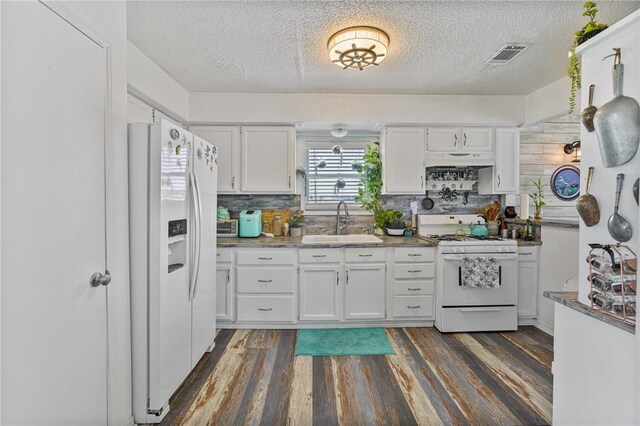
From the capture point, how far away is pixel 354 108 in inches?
137

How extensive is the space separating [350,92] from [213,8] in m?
1.79

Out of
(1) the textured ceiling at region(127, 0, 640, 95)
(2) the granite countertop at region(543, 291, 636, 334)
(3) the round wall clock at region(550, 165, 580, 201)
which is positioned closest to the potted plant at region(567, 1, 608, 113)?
(1) the textured ceiling at region(127, 0, 640, 95)

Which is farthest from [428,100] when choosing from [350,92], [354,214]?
[354,214]

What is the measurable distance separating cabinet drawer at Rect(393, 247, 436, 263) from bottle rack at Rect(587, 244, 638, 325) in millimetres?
1845

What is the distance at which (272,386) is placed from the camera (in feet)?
7.20

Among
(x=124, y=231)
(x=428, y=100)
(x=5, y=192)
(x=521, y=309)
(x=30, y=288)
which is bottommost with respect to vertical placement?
(x=521, y=309)

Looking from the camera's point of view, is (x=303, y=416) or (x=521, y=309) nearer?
(x=303, y=416)

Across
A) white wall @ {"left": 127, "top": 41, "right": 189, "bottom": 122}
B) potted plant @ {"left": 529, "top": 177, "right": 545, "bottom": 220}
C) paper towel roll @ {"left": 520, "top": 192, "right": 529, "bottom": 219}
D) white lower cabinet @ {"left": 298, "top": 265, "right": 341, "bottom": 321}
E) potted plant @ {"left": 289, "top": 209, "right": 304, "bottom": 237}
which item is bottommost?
white lower cabinet @ {"left": 298, "top": 265, "right": 341, "bottom": 321}

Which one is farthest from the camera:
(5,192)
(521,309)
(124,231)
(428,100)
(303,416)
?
(428,100)

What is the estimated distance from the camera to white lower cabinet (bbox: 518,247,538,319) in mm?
3232

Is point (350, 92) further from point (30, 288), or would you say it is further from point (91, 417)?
point (91, 417)

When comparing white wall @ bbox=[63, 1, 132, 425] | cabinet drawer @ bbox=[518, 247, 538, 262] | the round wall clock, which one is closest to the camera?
white wall @ bbox=[63, 1, 132, 425]

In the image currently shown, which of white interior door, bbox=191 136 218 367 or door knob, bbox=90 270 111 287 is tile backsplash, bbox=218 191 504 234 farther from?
door knob, bbox=90 270 111 287

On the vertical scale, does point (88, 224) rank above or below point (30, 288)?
above
